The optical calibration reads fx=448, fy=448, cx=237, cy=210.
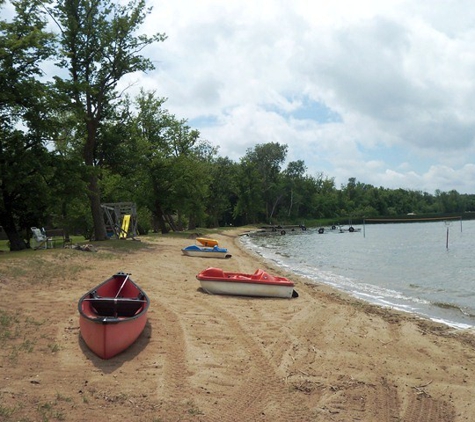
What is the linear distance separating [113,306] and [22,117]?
1503cm

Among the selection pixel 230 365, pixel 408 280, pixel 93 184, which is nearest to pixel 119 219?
pixel 93 184

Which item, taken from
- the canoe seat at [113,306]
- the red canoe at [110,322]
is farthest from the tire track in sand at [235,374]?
the canoe seat at [113,306]

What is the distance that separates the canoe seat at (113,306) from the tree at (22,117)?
12.8 meters

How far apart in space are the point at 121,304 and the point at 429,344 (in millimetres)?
5972

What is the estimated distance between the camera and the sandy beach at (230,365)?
17.8 feet

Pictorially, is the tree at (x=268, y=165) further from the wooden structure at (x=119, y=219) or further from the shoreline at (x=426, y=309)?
the shoreline at (x=426, y=309)

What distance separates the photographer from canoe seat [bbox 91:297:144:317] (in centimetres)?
814

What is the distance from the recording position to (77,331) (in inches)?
301

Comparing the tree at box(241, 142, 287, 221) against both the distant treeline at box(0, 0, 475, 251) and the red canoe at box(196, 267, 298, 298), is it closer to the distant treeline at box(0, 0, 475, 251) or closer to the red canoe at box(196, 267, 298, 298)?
the distant treeline at box(0, 0, 475, 251)

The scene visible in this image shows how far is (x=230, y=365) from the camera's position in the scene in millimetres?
6840

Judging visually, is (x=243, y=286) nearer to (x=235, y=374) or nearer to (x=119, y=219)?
(x=235, y=374)

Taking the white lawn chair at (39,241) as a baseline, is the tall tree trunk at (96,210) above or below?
above

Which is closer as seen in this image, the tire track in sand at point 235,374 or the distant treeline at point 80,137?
the tire track in sand at point 235,374

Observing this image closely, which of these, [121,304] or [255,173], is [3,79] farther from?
[255,173]
